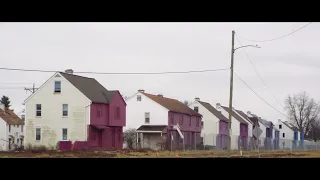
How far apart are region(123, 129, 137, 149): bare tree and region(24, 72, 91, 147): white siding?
5.52m

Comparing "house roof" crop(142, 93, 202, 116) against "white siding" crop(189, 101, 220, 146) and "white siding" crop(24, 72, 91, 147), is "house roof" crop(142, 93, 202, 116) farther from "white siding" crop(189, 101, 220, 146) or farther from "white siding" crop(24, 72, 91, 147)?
"white siding" crop(24, 72, 91, 147)

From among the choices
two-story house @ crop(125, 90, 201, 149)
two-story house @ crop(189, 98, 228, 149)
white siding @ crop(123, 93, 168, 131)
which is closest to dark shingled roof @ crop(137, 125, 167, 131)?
two-story house @ crop(125, 90, 201, 149)

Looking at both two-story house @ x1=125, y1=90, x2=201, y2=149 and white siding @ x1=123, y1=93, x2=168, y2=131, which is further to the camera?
white siding @ x1=123, y1=93, x2=168, y2=131

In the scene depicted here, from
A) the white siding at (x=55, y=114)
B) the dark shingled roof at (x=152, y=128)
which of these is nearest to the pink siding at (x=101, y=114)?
the white siding at (x=55, y=114)

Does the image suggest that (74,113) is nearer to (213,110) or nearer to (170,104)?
(170,104)

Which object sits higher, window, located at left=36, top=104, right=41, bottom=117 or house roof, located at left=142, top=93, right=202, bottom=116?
house roof, located at left=142, top=93, right=202, bottom=116

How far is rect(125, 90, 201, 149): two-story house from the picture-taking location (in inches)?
1773

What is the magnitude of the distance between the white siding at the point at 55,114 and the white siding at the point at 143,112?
1238 cm

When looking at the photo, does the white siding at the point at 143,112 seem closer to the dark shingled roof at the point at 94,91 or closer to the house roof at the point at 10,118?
the dark shingled roof at the point at 94,91

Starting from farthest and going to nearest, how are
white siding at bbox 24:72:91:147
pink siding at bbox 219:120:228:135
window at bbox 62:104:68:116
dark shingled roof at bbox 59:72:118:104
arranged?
pink siding at bbox 219:120:228:135 → window at bbox 62:104:68:116 → white siding at bbox 24:72:91:147 → dark shingled roof at bbox 59:72:118:104
